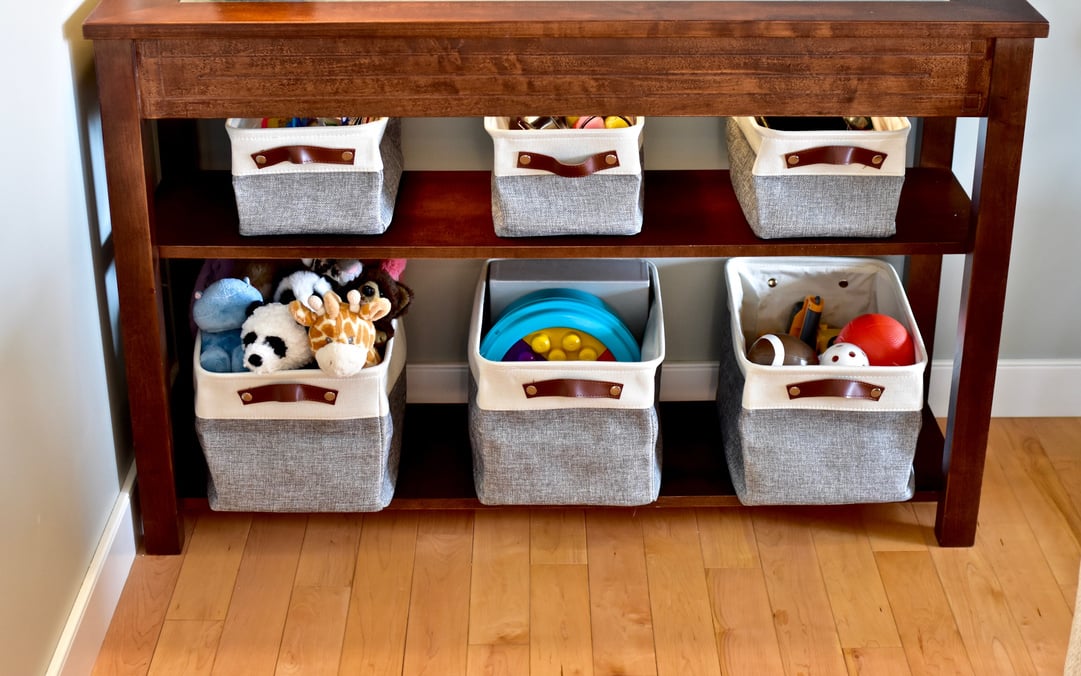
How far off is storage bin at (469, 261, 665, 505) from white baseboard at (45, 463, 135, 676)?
0.58 m

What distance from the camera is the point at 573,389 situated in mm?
1938

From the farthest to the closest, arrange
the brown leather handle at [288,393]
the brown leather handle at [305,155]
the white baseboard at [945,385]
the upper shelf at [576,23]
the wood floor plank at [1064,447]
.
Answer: the white baseboard at [945,385], the wood floor plank at [1064,447], the brown leather handle at [288,393], the brown leather handle at [305,155], the upper shelf at [576,23]

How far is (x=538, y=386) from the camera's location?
6.38ft

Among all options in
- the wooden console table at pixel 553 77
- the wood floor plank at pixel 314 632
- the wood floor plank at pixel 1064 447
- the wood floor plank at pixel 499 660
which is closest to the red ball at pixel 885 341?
the wooden console table at pixel 553 77

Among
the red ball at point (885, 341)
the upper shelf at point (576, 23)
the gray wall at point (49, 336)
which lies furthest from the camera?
the red ball at point (885, 341)

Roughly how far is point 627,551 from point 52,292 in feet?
3.32

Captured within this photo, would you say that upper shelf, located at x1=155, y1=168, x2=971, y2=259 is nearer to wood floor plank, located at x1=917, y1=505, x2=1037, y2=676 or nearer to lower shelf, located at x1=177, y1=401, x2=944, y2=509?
lower shelf, located at x1=177, y1=401, x2=944, y2=509

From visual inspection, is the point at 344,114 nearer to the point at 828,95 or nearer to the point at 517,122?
the point at 517,122

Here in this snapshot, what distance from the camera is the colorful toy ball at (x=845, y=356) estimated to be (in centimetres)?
200

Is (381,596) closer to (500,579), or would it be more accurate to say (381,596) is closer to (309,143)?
(500,579)

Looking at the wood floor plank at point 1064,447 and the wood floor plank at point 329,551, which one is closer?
the wood floor plank at point 329,551

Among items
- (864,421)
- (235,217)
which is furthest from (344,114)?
(864,421)

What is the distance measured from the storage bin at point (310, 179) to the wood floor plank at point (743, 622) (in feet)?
2.64

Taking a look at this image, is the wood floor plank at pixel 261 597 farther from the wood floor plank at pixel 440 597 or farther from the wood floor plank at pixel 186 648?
the wood floor plank at pixel 440 597
